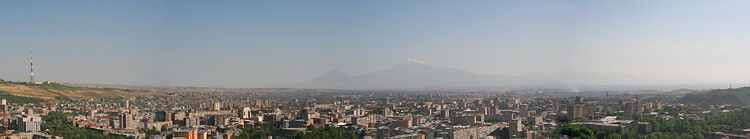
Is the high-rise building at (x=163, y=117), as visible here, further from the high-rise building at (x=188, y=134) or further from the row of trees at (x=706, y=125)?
the row of trees at (x=706, y=125)

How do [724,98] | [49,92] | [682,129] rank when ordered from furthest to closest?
[49,92], [724,98], [682,129]

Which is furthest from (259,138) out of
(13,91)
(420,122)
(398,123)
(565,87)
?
(565,87)

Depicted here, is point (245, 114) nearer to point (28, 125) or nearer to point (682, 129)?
point (28, 125)

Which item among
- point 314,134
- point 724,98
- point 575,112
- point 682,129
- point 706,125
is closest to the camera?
point 314,134

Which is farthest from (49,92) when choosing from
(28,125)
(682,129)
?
(682,129)

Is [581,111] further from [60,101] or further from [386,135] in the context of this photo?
[60,101]

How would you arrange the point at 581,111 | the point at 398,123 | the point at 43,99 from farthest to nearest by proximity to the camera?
the point at 43,99
the point at 581,111
the point at 398,123

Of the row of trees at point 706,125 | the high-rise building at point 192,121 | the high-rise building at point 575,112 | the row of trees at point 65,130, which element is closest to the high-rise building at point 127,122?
the row of trees at point 65,130

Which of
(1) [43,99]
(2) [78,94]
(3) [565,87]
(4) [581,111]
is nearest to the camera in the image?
(4) [581,111]

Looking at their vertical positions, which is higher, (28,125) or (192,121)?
(28,125)

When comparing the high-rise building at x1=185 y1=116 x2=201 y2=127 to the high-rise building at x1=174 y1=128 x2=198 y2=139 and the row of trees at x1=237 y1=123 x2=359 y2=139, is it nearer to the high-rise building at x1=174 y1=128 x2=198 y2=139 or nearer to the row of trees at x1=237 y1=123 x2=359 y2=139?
the row of trees at x1=237 y1=123 x2=359 y2=139

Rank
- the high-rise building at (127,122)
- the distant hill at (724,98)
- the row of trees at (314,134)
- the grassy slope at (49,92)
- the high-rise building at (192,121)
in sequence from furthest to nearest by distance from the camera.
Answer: the grassy slope at (49,92) < the distant hill at (724,98) < the high-rise building at (192,121) < the high-rise building at (127,122) < the row of trees at (314,134)
